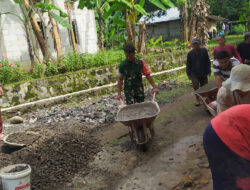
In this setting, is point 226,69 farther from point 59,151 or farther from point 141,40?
point 141,40

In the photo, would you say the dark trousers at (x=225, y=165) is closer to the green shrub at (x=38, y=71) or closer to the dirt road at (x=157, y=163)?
the dirt road at (x=157, y=163)

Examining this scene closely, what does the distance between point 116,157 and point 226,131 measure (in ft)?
11.5

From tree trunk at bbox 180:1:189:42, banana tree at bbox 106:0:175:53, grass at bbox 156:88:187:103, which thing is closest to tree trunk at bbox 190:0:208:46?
tree trunk at bbox 180:1:189:42

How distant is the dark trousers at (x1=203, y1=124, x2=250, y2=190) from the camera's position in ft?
5.41

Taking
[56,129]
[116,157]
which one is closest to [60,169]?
[116,157]

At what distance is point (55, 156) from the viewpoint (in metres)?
4.99

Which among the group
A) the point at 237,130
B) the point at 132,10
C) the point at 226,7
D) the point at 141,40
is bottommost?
the point at 237,130

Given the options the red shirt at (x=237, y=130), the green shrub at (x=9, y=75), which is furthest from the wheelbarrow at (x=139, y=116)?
the green shrub at (x=9, y=75)

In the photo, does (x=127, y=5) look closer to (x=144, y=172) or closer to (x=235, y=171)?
(x=144, y=172)

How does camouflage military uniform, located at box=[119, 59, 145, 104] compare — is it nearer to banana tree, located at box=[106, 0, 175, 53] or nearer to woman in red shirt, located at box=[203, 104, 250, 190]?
woman in red shirt, located at box=[203, 104, 250, 190]

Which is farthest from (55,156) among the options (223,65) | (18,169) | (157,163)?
(223,65)

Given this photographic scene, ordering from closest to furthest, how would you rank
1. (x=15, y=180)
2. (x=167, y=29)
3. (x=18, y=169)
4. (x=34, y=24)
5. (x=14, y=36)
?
(x=15, y=180) → (x=18, y=169) → (x=34, y=24) → (x=14, y=36) → (x=167, y=29)

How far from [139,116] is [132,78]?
2.42 feet

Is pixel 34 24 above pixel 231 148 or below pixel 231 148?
above
